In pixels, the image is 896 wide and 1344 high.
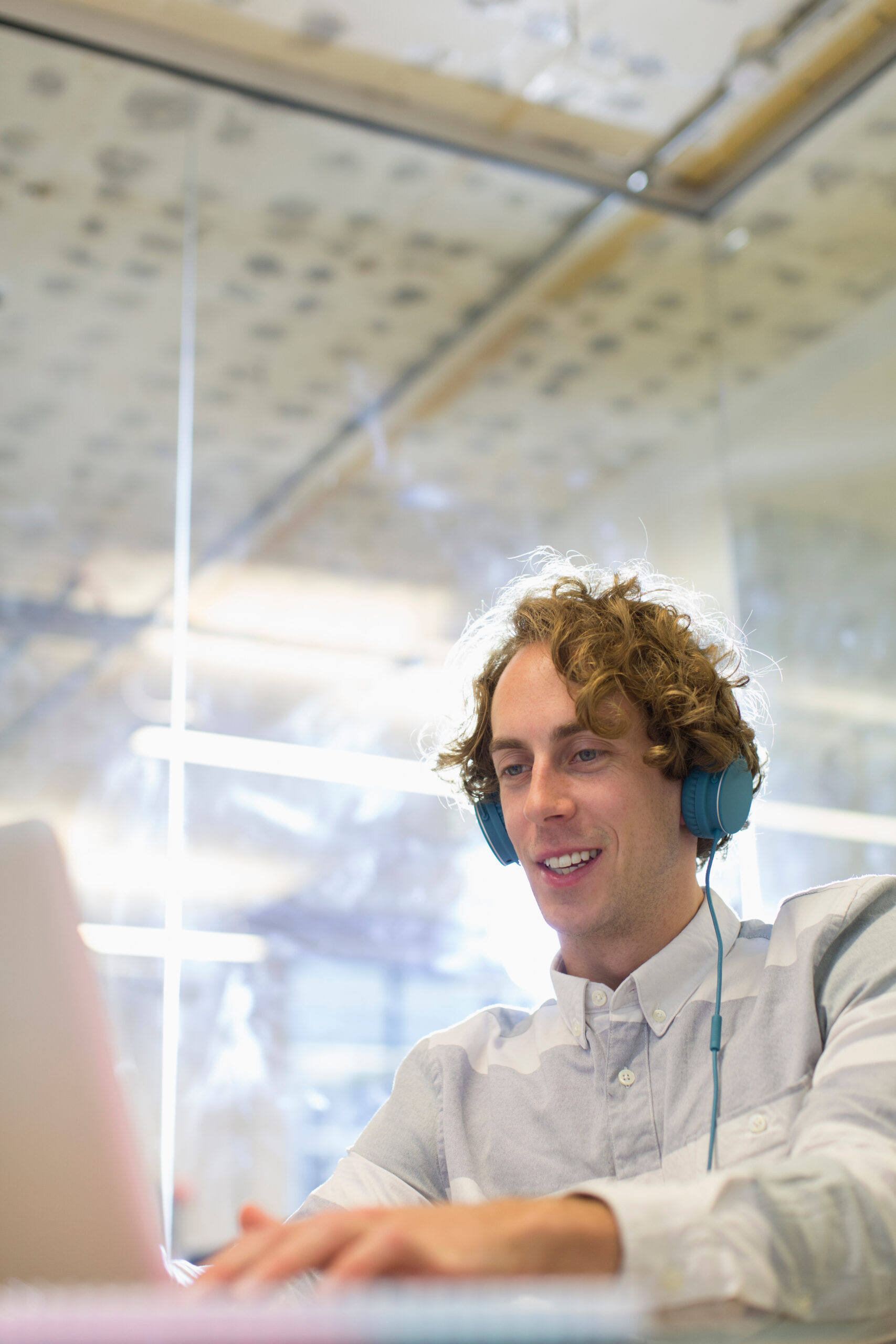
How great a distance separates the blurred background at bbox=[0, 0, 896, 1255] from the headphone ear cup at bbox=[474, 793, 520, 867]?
93 cm

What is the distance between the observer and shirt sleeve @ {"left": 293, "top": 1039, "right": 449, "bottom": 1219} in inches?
44.3

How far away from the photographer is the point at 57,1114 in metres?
0.59

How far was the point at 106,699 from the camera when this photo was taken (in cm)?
227

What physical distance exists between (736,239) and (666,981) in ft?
7.71

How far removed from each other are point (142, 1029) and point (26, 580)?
84 cm

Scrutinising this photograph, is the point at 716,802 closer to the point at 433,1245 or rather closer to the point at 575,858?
the point at 575,858

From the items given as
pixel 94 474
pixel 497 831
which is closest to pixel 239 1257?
pixel 497 831

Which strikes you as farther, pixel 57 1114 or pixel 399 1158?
pixel 399 1158

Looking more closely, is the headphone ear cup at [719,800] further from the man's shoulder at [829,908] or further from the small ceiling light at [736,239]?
the small ceiling light at [736,239]

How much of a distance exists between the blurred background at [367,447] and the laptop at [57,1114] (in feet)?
5.22

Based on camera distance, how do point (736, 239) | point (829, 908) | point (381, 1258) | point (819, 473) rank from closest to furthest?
point (381, 1258) < point (829, 908) < point (819, 473) < point (736, 239)

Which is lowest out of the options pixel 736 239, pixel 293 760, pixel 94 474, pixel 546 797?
pixel 546 797

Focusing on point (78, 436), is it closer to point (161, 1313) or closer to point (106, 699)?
point (106, 699)

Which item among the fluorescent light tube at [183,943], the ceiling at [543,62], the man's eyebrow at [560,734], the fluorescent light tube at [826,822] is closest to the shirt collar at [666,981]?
the man's eyebrow at [560,734]
